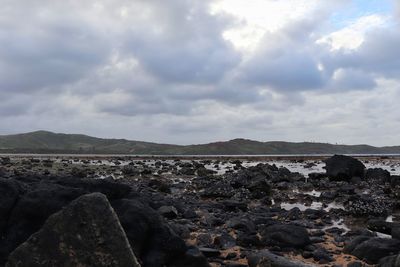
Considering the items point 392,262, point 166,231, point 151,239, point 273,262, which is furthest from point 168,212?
point 392,262

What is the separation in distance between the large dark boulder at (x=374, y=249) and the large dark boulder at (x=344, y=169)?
32631mm

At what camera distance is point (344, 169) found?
46.3m

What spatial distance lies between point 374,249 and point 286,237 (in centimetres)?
278

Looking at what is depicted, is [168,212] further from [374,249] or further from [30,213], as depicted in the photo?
[374,249]

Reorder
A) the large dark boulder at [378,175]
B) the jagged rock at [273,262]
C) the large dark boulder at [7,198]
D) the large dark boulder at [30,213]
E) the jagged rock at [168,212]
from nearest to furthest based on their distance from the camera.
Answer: the jagged rock at [273,262] → the large dark boulder at [30,213] → the large dark boulder at [7,198] → the jagged rock at [168,212] → the large dark boulder at [378,175]

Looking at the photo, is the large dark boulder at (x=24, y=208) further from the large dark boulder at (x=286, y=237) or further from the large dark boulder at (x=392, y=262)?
the large dark boulder at (x=392, y=262)

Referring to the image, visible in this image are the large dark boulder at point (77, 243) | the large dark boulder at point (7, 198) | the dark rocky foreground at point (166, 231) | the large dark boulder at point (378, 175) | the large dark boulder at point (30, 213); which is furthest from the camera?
the large dark boulder at point (378, 175)

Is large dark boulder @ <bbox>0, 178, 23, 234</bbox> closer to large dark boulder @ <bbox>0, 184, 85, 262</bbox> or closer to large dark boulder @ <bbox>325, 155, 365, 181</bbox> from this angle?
large dark boulder @ <bbox>0, 184, 85, 262</bbox>

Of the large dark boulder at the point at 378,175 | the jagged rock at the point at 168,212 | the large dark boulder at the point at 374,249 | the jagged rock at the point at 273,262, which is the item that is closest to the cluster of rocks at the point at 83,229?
the jagged rock at the point at 273,262

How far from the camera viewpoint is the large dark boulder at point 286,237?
1497 cm

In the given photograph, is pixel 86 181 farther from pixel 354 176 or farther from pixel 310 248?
pixel 354 176

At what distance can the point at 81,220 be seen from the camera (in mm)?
8219

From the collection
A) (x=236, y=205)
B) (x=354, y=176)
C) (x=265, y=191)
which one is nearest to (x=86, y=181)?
(x=236, y=205)

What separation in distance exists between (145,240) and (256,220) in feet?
28.7
